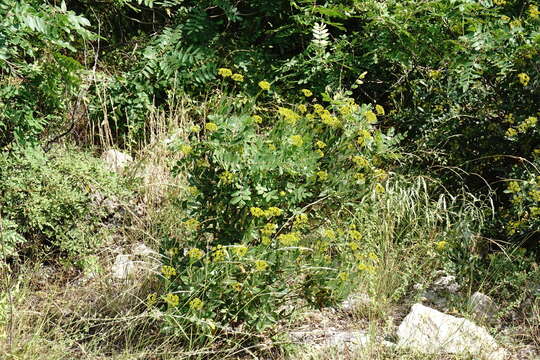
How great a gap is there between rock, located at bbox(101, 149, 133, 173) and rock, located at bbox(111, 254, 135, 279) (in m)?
0.87

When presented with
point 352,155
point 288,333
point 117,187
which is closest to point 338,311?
point 288,333

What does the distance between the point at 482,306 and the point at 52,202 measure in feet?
8.56

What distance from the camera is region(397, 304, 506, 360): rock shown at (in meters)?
3.71

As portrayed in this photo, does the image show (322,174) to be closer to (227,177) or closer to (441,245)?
(227,177)

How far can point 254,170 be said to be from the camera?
11.3ft

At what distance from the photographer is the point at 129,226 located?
187 inches

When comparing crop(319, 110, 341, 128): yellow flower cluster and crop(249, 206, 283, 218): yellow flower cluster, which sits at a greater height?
crop(319, 110, 341, 128): yellow flower cluster

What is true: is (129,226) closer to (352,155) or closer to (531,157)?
(352,155)

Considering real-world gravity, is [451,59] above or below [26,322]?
above

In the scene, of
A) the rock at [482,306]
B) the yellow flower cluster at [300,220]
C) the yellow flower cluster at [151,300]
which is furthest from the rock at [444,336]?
the yellow flower cluster at [151,300]

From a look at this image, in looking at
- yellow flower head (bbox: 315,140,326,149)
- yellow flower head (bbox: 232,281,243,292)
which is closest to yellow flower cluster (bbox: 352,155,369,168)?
yellow flower head (bbox: 315,140,326,149)

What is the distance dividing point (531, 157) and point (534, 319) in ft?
4.03

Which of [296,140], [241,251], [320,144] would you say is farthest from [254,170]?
[320,144]

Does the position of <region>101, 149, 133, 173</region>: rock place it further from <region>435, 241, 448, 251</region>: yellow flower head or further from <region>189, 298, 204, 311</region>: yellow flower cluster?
<region>435, 241, 448, 251</region>: yellow flower head
